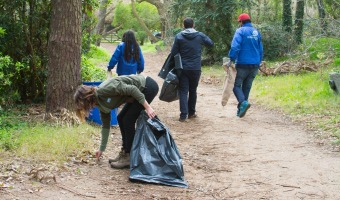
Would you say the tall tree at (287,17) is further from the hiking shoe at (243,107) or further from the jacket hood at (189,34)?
the jacket hood at (189,34)

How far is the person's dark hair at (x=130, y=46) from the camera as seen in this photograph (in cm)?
833

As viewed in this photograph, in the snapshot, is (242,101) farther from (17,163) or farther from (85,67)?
(17,163)

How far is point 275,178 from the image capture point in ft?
19.6

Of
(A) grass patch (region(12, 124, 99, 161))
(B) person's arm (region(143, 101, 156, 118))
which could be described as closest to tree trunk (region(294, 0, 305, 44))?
(A) grass patch (region(12, 124, 99, 161))

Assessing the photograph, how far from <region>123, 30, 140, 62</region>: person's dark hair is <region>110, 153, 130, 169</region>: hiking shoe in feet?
9.47

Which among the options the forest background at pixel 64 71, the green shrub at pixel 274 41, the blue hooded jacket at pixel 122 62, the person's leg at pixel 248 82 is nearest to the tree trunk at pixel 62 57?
the forest background at pixel 64 71

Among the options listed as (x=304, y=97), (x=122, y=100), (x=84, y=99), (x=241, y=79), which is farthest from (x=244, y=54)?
(x=84, y=99)

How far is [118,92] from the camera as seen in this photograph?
543 cm

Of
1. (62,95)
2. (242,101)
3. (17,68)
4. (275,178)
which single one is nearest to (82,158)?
(62,95)

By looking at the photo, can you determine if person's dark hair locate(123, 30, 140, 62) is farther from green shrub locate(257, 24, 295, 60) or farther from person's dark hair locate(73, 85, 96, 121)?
green shrub locate(257, 24, 295, 60)

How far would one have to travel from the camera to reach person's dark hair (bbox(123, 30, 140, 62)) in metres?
8.33

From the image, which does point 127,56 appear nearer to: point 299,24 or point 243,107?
point 243,107

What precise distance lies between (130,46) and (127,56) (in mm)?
193

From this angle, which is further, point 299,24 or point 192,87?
point 299,24
